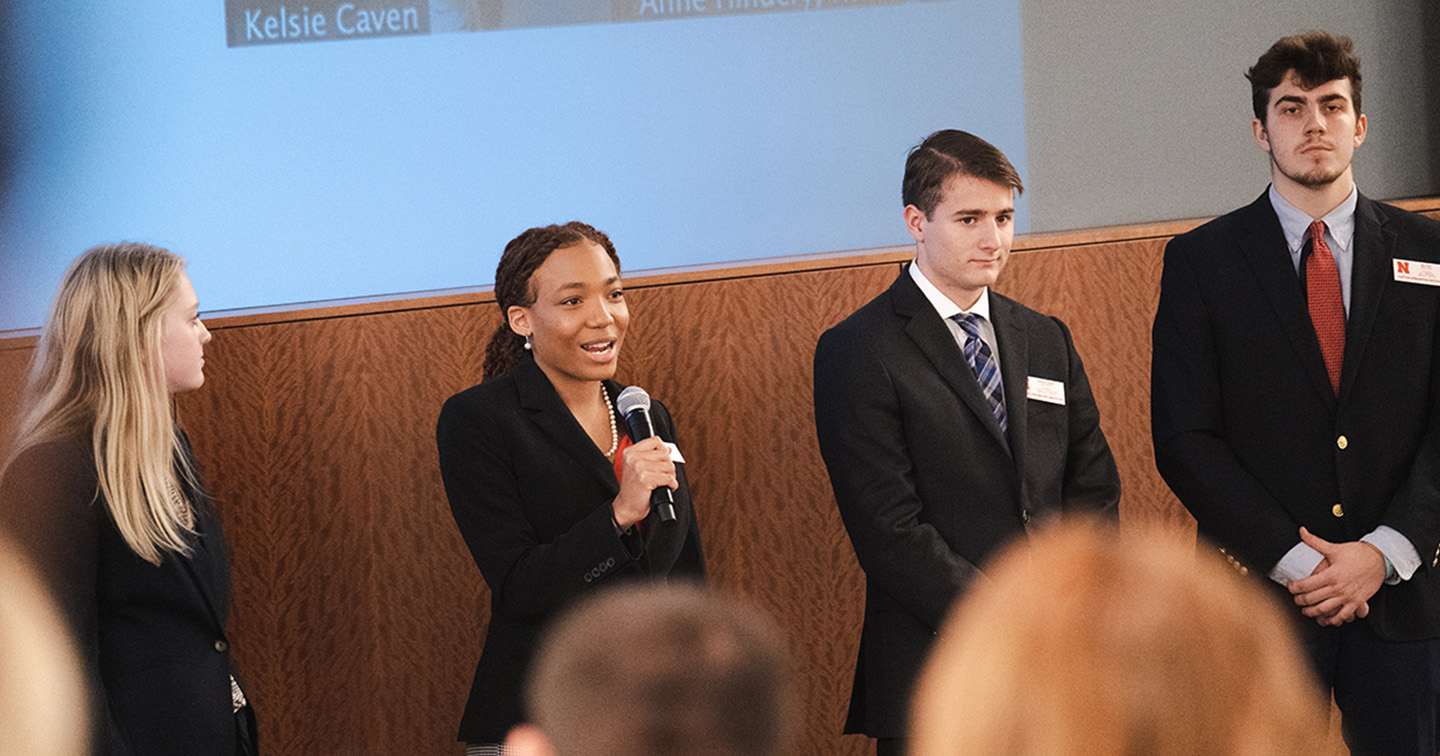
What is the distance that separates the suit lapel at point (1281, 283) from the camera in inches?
105

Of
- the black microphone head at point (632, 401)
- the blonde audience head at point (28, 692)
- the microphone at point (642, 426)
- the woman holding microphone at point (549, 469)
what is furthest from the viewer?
the black microphone head at point (632, 401)

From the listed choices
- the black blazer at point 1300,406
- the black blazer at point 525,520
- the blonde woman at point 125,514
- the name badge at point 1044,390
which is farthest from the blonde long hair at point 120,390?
the black blazer at point 1300,406

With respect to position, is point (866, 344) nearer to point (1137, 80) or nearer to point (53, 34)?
point (1137, 80)

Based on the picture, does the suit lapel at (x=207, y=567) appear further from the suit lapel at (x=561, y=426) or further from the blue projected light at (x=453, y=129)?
the blue projected light at (x=453, y=129)

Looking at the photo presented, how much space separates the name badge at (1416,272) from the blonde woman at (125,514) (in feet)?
7.94

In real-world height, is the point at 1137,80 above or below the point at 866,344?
above

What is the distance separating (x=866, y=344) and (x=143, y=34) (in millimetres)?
2185

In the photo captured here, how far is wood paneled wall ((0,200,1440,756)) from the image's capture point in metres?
3.33

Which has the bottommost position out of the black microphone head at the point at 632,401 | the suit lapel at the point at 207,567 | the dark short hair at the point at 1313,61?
the suit lapel at the point at 207,567

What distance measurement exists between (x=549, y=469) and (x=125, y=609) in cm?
81

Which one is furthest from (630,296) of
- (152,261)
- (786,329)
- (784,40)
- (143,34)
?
(143,34)

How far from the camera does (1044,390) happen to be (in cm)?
275

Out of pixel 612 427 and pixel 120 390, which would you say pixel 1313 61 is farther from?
pixel 120 390

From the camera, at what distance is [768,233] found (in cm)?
374
